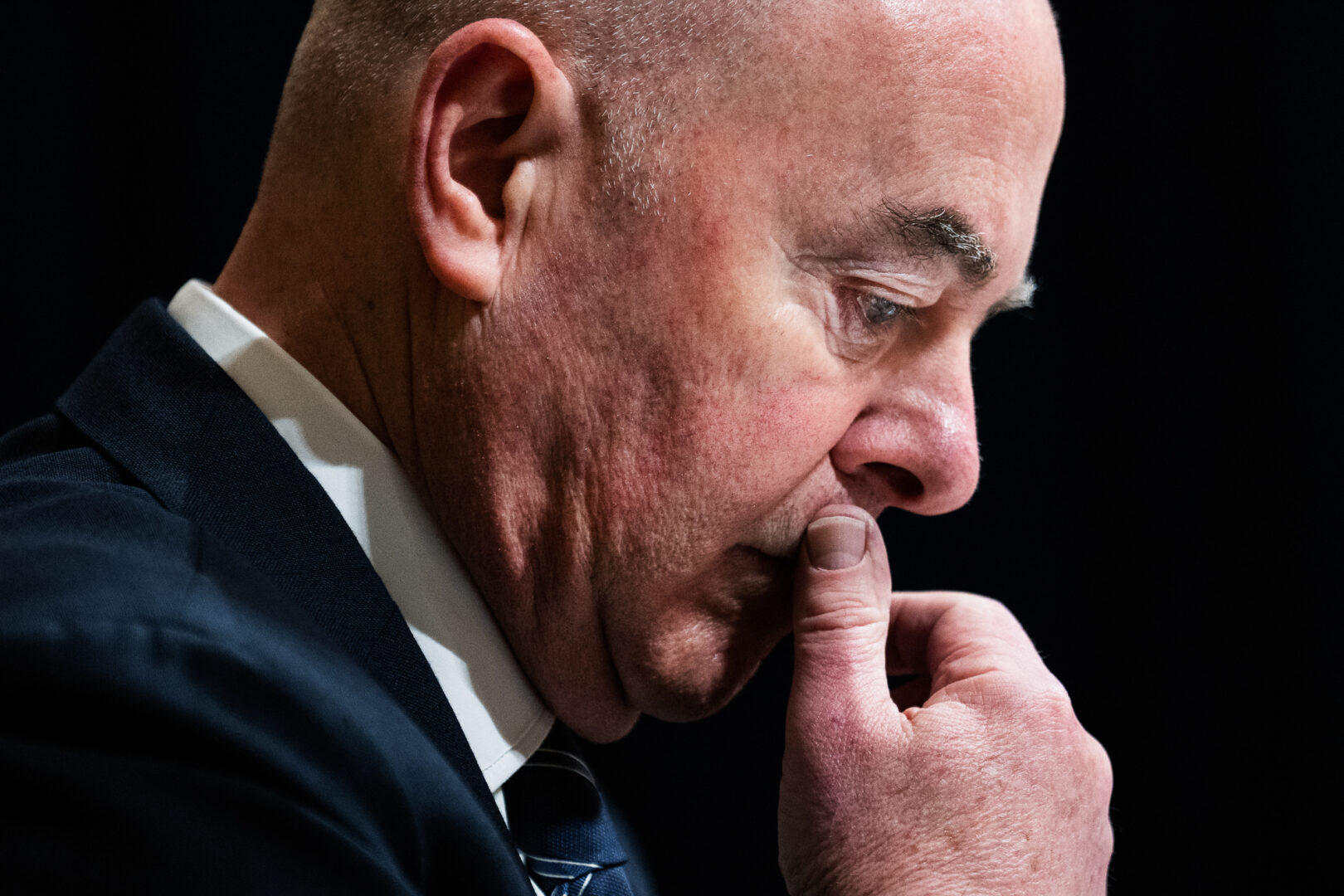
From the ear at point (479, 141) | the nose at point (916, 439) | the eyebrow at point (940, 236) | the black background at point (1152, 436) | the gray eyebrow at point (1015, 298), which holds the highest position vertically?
the ear at point (479, 141)

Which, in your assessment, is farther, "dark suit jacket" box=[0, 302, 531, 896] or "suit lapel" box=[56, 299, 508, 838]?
"suit lapel" box=[56, 299, 508, 838]

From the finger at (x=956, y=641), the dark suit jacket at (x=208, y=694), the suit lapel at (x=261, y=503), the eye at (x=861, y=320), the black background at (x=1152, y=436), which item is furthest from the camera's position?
the black background at (x=1152, y=436)

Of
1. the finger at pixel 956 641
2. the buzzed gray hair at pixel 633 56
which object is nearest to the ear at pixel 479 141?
the buzzed gray hair at pixel 633 56

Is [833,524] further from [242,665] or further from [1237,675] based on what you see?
[1237,675]

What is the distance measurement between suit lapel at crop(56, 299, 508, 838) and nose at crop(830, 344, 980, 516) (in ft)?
1.27

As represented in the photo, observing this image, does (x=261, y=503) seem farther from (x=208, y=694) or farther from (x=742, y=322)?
(x=742, y=322)

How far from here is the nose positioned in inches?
36.6

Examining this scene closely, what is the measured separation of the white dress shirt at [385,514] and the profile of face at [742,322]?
0.03 m

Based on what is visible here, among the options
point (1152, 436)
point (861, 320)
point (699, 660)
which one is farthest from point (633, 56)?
point (1152, 436)

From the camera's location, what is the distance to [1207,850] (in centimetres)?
174

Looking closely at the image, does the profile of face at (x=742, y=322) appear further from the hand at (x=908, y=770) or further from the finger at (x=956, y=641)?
the finger at (x=956, y=641)

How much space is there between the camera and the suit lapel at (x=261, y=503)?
2.53 feet

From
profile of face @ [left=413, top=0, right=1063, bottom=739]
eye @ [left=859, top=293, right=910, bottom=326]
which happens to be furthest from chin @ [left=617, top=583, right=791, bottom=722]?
eye @ [left=859, top=293, right=910, bottom=326]

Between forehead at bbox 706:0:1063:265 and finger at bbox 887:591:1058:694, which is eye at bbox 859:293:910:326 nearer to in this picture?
forehead at bbox 706:0:1063:265
